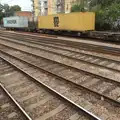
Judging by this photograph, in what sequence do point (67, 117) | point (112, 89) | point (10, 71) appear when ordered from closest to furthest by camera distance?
point (67, 117)
point (112, 89)
point (10, 71)

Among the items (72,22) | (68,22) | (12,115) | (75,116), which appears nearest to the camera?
(75,116)

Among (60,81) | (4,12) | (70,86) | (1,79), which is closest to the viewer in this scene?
(70,86)

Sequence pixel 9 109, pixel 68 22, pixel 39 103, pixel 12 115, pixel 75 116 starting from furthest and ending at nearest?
pixel 68 22 < pixel 39 103 < pixel 9 109 < pixel 12 115 < pixel 75 116

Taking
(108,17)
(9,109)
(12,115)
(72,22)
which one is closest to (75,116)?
(12,115)

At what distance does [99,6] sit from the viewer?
30.6m

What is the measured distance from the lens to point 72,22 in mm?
26375

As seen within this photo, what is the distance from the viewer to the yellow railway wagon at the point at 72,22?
24594mm

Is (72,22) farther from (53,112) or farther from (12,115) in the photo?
(12,115)

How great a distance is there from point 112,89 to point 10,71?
18.0 ft

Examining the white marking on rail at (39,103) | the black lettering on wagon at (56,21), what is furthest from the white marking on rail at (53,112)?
the black lettering on wagon at (56,21)

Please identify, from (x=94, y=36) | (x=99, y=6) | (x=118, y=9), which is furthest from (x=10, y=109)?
(x=99, y=6)

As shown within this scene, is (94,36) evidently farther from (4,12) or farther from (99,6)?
(4,12)

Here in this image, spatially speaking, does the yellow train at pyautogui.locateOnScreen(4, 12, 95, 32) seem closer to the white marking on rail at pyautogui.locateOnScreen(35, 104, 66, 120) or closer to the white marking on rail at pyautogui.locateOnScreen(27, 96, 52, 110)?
the white marking on rail at pyautogui.locateOnScreen(27, 96, 52, 110)

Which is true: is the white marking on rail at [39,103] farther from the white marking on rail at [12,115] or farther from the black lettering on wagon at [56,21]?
the black lettering on wagon at [56,21]
